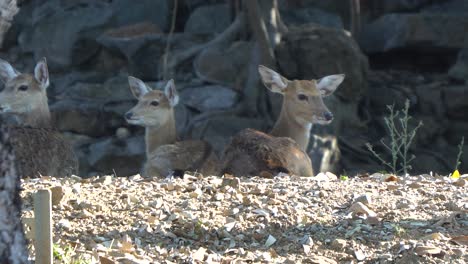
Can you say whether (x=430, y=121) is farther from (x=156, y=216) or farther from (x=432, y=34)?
(x=156, y=216)

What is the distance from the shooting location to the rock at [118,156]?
16609mm

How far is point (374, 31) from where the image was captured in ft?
61.8

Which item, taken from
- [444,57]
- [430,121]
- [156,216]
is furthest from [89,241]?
[444,57]

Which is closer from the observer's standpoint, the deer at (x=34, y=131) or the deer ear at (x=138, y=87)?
the deer at (x=34, y=131)

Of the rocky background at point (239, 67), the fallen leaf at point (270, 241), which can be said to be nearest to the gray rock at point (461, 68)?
the rocky background at point (239, 67)

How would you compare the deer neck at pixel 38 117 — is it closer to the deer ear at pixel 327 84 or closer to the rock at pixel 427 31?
the deer ear at pixel 327 84

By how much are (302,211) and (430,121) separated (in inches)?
459

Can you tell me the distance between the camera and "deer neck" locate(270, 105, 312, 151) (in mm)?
12484

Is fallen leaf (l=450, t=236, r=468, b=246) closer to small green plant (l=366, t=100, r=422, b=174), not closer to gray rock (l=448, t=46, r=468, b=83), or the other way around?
small green plant (l=366, t=100, r=422, b=174)

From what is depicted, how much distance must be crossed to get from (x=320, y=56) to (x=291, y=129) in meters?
4.75

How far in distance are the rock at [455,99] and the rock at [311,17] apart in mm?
2191

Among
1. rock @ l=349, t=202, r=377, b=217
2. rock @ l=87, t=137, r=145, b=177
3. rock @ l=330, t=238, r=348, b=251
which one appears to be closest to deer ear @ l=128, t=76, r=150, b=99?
rock @ l=87, t=137, r=145, b=177

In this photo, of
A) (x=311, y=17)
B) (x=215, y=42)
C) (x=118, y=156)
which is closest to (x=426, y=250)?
(x=118, y=156)

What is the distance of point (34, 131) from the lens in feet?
34.3
